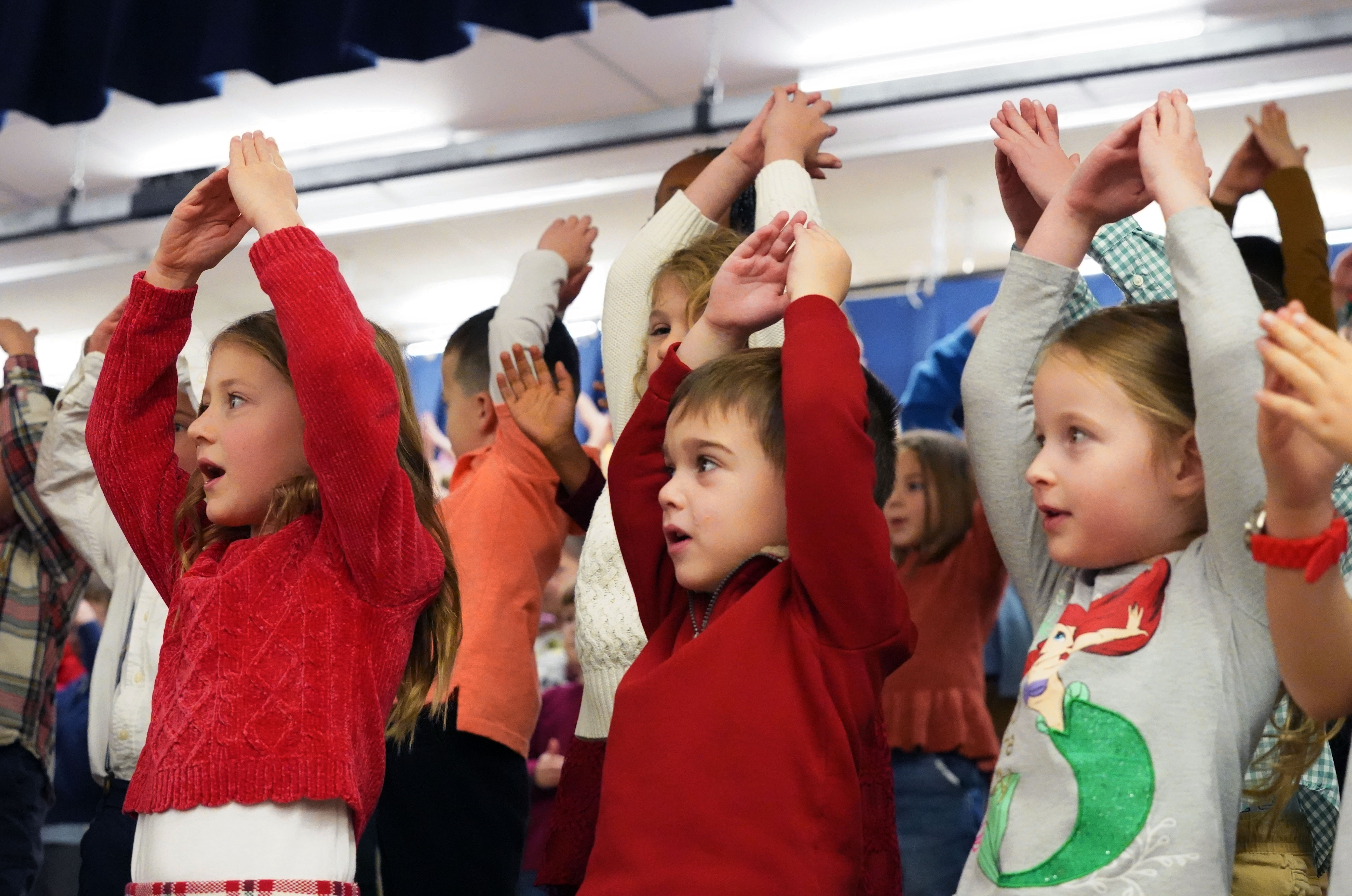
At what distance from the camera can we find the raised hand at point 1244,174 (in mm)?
1273

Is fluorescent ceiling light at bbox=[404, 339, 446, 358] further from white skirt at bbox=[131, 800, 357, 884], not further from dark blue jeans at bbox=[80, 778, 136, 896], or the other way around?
white skirt at bbox=[131, 800, 357, 884]

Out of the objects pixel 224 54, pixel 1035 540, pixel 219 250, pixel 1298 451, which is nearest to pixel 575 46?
pixel 224 54

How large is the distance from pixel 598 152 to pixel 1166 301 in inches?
108

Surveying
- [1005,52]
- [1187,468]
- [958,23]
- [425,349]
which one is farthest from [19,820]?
[425,349]

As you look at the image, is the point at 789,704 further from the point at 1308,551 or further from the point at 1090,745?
the point at 1308,551

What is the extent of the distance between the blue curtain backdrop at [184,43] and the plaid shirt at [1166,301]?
1.52 m

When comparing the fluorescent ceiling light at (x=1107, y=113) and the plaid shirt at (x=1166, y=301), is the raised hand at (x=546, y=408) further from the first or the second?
the fluorescent ceiling light at (x=1107, y=113)

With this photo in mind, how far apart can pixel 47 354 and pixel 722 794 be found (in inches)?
239

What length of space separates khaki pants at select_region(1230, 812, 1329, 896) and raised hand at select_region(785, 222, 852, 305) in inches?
24.4

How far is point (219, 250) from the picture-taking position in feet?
4.99

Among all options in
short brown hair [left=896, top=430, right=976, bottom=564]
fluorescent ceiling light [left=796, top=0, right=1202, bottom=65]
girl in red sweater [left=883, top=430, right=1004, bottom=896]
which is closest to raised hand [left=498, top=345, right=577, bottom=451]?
girl in red sweater [left=883, top=430, right=1004, bottom=896]

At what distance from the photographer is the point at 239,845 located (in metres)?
1.25

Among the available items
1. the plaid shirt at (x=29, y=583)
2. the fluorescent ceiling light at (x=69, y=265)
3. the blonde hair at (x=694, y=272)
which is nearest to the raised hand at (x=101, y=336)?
the plaid shirt at (x=29, y=583)

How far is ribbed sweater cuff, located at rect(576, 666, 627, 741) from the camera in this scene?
154 cm
